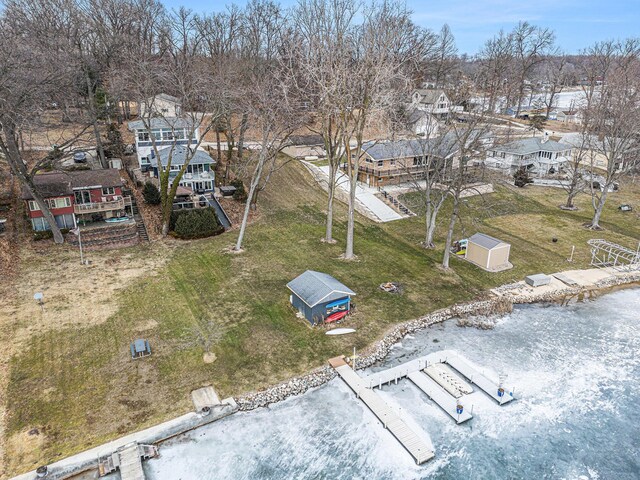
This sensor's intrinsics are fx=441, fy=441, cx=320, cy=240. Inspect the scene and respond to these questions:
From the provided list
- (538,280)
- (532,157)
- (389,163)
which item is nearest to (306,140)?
(389,163)

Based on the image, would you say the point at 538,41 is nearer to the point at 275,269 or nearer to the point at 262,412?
the point at 275,269

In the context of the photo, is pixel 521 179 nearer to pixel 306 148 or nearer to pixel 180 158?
pixel 306 148

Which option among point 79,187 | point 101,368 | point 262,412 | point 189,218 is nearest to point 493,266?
point 262,412

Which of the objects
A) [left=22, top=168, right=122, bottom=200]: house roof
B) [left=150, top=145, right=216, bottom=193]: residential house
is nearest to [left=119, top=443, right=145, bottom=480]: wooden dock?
[left=22, top=168, right=122, bottom=200]: house roof

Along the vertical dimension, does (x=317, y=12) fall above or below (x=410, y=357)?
above

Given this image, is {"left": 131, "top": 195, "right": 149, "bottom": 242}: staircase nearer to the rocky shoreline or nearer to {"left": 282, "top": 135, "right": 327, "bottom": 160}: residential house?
the rocky shoreline

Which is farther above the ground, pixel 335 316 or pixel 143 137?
pixel 143 137

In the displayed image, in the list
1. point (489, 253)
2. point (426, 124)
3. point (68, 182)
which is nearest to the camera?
point (489, 253)
